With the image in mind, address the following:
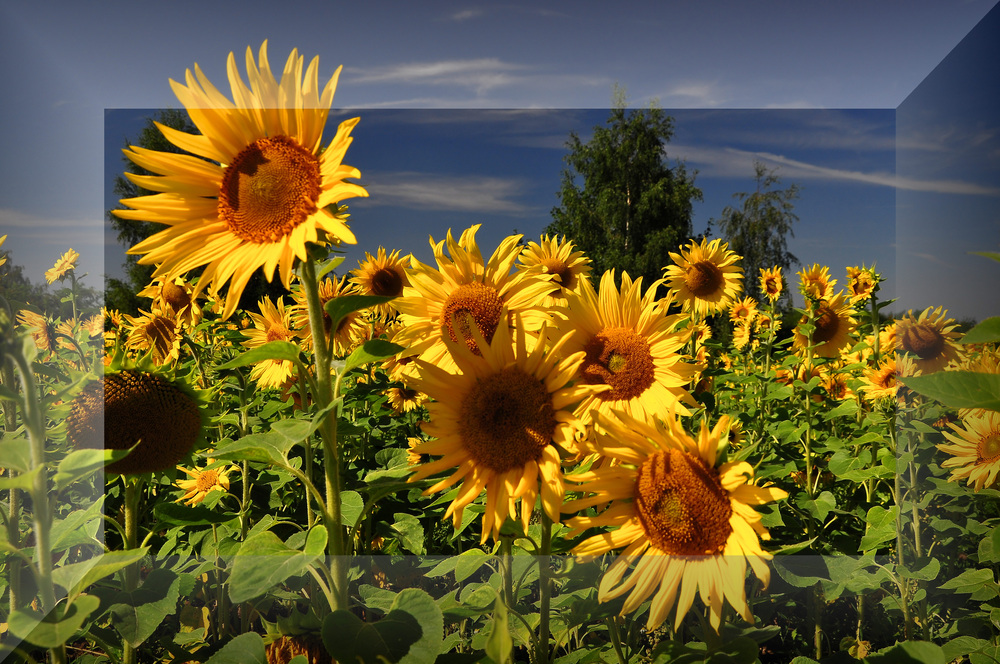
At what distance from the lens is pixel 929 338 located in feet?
3.83

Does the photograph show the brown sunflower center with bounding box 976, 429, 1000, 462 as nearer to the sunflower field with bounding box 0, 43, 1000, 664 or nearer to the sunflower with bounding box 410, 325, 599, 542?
the sunflower field with bounding box 0, 43, 1000, 664

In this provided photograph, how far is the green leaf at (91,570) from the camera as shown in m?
0.75

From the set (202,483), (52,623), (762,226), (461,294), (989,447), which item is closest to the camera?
(52,623)

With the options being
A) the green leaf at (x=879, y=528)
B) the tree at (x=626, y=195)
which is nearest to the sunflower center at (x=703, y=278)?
the tree at (x=626, y=195)

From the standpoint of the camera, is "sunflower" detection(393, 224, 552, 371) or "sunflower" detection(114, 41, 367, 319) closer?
"sunflower" detection(114, 41, 367, 319)

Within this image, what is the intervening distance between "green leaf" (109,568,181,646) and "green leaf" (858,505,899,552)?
4.34ft

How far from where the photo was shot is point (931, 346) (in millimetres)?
1187

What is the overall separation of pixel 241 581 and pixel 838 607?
4.16 feet

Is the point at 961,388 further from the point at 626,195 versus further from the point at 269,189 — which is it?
the point at 626,195

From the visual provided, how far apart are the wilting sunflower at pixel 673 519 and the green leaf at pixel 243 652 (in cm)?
46

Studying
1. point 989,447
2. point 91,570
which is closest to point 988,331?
point 989,447

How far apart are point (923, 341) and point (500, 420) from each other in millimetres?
967

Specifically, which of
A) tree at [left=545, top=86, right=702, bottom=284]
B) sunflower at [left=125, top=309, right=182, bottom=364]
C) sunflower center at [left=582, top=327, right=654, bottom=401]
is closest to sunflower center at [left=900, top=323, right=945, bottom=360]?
tree at [left=545, top=86, right=702, bottom=284]

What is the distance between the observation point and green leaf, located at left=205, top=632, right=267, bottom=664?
79 centimetres
